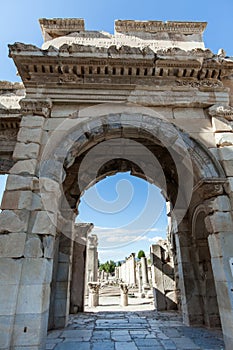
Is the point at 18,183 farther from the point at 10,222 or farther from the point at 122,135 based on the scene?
the point at 122,135

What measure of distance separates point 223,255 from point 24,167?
141 inches

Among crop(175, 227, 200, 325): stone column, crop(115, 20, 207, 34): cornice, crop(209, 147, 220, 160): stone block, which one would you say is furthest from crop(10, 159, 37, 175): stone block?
crop(115, 20, 207, 34): cornice

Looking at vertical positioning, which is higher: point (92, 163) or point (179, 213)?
point (92, 163)

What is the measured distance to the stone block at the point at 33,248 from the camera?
10.2 feet

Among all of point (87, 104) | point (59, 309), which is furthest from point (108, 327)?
point (87, 104)

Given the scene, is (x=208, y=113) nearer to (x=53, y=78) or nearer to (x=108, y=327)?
(x=53, y=78)

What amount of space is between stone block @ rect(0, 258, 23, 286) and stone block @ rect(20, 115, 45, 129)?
2394mm

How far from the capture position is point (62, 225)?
5965 millimetres

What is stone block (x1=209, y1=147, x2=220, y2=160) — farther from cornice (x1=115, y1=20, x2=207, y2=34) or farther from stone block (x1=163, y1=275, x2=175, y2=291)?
stone block (x1=163, y1=275, x2=175, y2=291)

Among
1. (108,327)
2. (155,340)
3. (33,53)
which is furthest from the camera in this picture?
(108,327)

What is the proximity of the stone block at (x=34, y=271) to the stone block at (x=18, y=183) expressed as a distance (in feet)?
3.73

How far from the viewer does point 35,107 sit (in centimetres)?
414

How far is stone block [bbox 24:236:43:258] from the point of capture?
122 inches

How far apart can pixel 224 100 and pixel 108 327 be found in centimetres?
576
